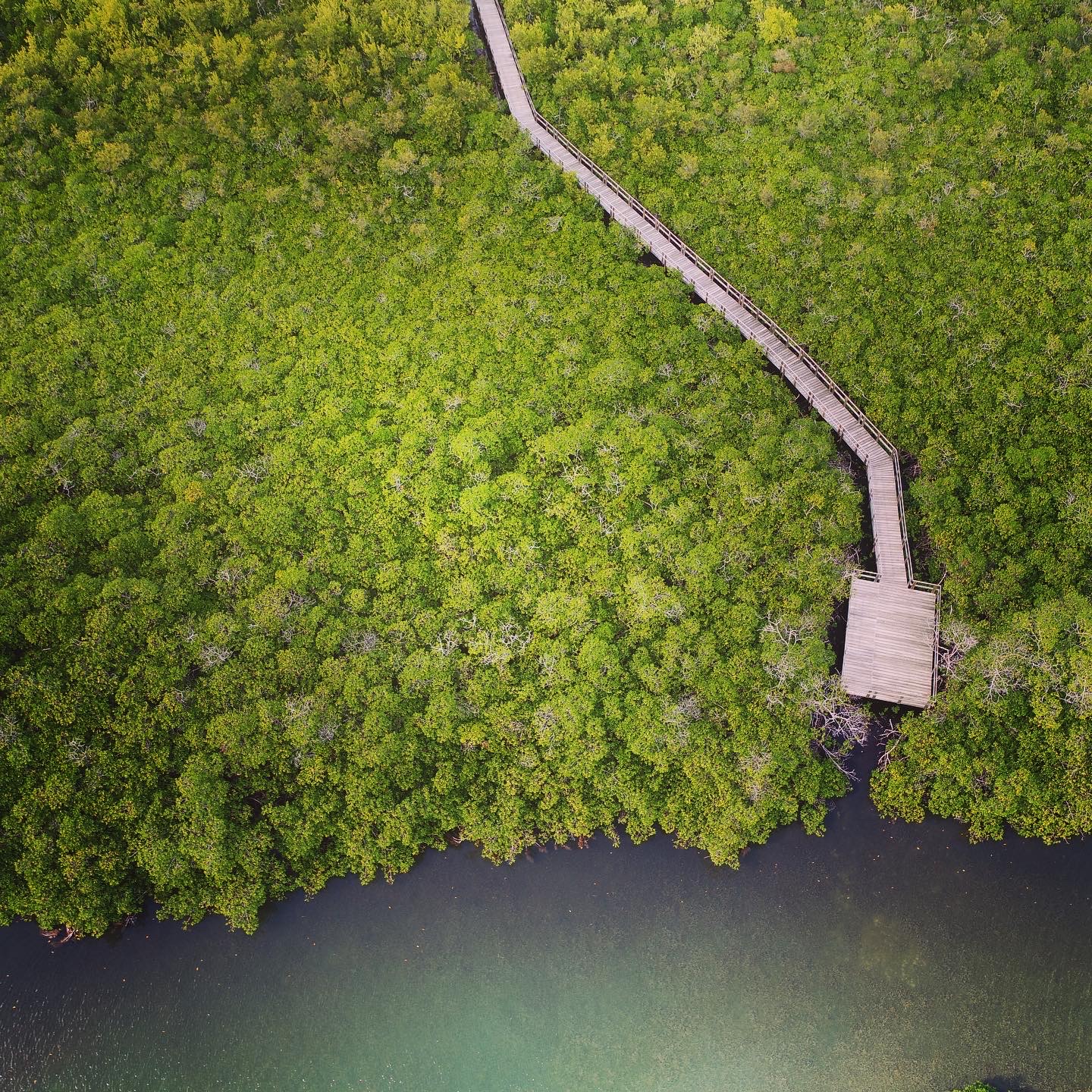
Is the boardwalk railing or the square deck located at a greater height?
the boardwalk railing

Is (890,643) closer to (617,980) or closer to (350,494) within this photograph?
(617,980)

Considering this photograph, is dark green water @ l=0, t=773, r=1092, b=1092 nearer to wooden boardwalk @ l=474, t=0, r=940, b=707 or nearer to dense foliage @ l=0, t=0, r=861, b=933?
dense foliage @ l=0, t=0, r=861, b=933

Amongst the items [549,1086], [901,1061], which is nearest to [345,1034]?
[549,1086]

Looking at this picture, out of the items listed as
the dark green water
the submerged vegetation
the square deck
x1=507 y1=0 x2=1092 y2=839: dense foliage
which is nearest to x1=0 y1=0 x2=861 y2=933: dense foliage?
the submerged vegetation

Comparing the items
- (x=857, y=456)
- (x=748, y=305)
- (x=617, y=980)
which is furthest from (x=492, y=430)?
(x=617, y=980)

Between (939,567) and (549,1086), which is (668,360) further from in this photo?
(549,1086)

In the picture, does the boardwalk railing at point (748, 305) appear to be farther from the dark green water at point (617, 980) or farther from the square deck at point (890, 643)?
the dark green water at point (617, 980)
